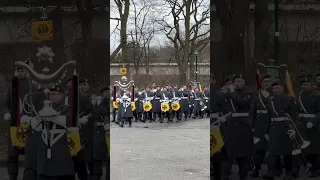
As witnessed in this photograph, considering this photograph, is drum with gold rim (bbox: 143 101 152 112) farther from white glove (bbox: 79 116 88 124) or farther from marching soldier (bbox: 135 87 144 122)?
white glove (bbox: 79 116 88 124)

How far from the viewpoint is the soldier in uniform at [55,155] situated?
14.7 ft

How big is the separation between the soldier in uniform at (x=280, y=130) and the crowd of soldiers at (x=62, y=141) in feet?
5.23

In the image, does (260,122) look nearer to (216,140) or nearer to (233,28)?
(216,140)

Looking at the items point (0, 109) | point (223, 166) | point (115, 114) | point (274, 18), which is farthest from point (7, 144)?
point (115, 114)

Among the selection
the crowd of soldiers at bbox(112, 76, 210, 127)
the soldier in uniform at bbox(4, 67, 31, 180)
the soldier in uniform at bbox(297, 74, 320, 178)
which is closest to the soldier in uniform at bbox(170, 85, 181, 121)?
the crowd of soldiers at bbox(112, 76, 210, 127)

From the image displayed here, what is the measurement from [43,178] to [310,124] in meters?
2.61

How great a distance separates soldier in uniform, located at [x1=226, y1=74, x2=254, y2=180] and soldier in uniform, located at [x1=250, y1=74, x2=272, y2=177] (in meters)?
0.05

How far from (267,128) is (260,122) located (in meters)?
0.09

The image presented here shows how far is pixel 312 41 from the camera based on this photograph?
462 cm

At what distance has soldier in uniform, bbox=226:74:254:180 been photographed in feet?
15.1

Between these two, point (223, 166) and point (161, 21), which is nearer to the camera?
point (223, 166)

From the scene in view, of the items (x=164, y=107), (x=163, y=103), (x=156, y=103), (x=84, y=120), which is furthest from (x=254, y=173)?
(x=156, y=103)

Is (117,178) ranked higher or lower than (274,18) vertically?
lower

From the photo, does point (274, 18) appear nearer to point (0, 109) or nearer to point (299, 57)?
point (299, 57)
